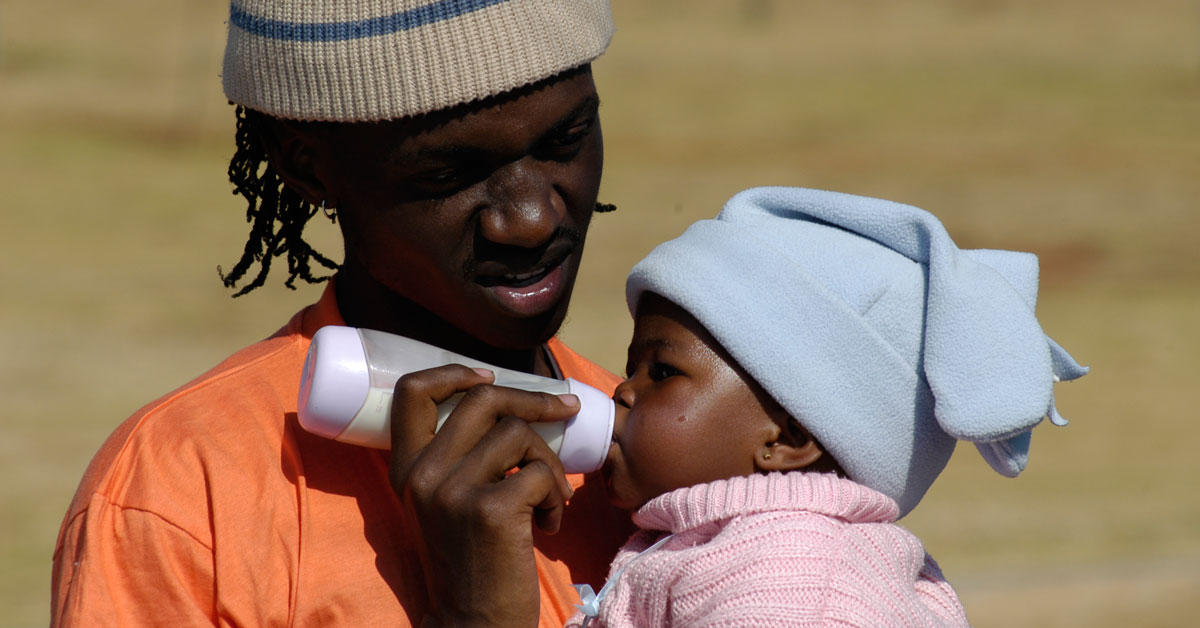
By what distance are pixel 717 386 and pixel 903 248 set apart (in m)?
0.42

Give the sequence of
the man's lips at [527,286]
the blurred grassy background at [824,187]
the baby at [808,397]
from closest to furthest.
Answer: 1. the baby at [808,397]
2. the man's lips at [527,286]
3. the blurred grassy background at [824,187]

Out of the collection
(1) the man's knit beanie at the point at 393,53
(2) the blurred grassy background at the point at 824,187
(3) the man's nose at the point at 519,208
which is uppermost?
(1) the man's knit beanie at the point at 393,53

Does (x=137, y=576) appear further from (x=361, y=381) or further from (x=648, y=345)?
(x=648, y=345)

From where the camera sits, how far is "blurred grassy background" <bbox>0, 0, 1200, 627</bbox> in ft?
24.9

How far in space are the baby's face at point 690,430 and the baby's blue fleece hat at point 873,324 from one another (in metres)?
0.06

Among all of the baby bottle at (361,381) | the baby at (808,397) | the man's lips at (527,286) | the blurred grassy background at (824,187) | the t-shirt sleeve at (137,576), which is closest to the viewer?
the t-shirt sleeve at (137,576)

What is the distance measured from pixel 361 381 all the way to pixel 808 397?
30.4 inches

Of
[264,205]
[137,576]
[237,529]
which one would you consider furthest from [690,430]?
[264,205]

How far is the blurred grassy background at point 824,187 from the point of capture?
7586mm

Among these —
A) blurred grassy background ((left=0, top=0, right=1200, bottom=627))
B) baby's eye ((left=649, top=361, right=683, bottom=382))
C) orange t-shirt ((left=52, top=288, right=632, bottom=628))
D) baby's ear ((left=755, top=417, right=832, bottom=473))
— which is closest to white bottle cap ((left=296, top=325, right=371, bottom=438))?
orange t-shirt ((left=52, top=288, right=632, bottom=628))

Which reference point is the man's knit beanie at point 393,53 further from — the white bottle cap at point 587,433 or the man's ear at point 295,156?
the white bottle cap at point 587,433

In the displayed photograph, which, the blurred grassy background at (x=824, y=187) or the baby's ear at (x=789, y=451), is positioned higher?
the baby's ear at (x=789, y=451)

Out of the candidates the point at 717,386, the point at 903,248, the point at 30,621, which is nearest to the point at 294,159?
the point at 717,386

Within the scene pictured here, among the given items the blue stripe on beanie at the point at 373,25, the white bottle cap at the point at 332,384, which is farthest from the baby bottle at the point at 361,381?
the blue stripe on beanie at the point at 373,25
